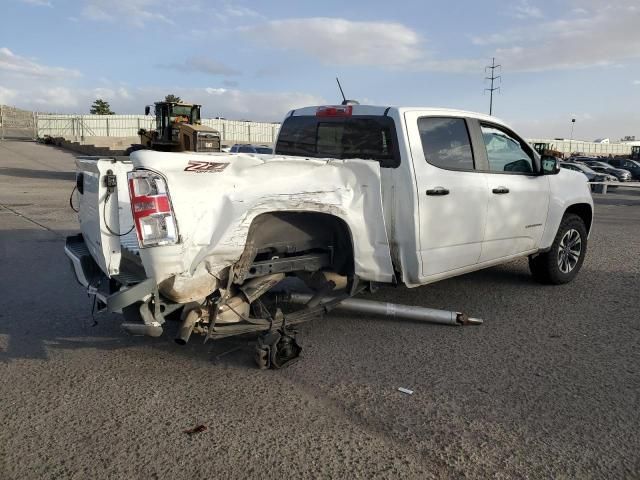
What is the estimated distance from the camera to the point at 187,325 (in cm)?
379

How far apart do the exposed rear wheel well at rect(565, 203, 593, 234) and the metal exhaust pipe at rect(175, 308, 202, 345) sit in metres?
4.82

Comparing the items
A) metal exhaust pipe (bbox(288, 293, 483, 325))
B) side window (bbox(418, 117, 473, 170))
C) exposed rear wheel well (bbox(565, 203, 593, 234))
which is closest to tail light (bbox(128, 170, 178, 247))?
metal exhaust pipe (bbox(288, 293, 483, 325))

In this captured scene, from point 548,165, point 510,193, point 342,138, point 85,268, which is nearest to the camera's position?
point 85,268

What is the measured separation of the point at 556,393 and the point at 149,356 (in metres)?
3.07

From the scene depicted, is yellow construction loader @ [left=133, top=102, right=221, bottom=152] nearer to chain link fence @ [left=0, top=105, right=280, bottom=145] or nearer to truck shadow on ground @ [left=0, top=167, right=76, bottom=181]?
truck shadow on ground @ [left=0, top=167, right=76, bottom=181]

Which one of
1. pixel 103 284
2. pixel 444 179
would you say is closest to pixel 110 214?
pixel 103 284

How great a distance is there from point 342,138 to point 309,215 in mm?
1132

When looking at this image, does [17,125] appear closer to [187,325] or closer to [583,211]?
[583,211]

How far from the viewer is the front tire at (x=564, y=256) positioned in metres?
6.39

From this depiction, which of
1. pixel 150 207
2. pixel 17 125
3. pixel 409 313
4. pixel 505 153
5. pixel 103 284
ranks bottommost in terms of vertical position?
pixel 409 313

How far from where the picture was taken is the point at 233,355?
14.3ft

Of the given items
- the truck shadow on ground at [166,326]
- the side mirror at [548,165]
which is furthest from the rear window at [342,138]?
the side mirror at [548,165]

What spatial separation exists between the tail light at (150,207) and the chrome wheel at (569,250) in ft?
15.9

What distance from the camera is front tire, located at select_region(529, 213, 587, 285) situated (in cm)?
639
